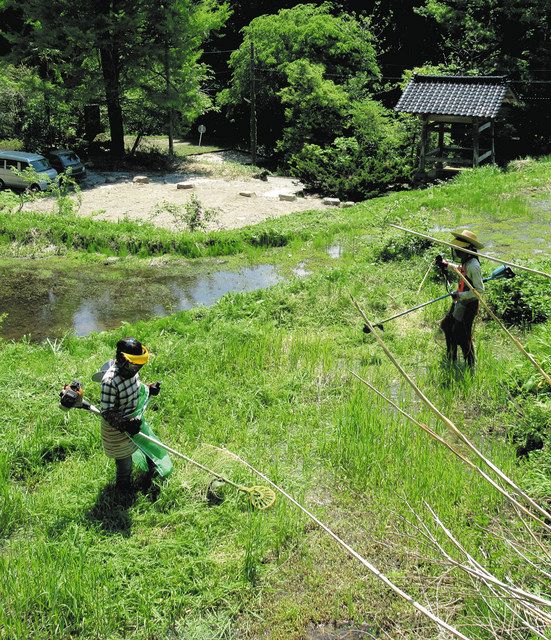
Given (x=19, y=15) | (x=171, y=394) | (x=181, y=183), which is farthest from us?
(x=19, y=15)

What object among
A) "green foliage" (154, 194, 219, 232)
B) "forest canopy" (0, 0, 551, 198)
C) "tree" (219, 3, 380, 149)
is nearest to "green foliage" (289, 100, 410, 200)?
"forest canopy" (0, 0, 551, 198)

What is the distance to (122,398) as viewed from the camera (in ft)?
16.4

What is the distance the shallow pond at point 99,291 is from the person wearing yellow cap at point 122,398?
539cm

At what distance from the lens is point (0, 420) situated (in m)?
6.43

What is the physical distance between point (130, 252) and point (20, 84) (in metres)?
15.4

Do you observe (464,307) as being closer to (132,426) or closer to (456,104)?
(132,426)

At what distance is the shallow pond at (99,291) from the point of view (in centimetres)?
1059

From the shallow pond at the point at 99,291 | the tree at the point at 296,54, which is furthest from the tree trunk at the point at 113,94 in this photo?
the shallow pond at the point at 99,291

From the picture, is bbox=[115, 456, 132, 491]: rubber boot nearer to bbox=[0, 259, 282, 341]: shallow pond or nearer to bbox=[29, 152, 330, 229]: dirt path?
bbox=[0, 259, 282, 341]: shallow pond

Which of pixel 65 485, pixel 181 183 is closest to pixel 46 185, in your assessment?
pixel 181 183

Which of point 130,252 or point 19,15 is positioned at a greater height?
point 19,15

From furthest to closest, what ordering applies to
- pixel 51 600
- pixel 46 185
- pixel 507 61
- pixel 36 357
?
pixel 507 61, pixel 46 185, pixel 36 357, pixel 51 600

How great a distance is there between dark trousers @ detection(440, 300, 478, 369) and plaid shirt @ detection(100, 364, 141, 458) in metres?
3.71

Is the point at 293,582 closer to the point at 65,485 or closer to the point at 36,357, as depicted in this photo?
the point at 65,485
